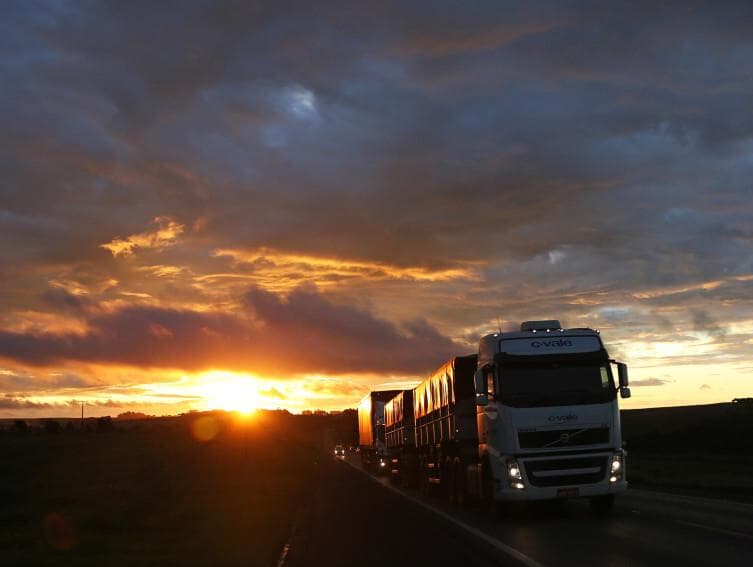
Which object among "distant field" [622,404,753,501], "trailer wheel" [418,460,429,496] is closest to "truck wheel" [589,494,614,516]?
"distant field" [622,404,753,501]

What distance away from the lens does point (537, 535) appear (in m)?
18.1

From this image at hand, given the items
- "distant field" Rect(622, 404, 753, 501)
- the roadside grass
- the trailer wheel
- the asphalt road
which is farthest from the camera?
"distant field" Rect(622, 404, 753, 501)

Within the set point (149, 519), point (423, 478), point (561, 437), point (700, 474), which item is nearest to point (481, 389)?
point (561, 437)

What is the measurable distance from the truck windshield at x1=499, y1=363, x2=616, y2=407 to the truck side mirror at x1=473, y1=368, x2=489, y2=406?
1.28ft

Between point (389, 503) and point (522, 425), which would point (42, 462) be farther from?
point (522, 425)

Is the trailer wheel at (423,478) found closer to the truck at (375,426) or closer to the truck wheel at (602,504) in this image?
the truck wheel at (602,504)

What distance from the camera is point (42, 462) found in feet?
254

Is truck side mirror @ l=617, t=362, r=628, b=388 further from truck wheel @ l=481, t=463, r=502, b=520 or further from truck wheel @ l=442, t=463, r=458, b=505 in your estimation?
truck wheel @ l=442, t=463, r=458, b=505

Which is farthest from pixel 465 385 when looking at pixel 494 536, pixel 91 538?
pixel 91 538

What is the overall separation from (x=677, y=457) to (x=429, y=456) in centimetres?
4434

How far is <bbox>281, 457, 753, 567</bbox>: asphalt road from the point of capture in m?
14.5

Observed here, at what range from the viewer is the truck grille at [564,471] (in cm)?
2064

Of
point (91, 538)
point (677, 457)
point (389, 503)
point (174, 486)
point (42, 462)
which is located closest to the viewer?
point (91, 538)

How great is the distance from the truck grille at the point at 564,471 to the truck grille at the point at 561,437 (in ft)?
1.19
